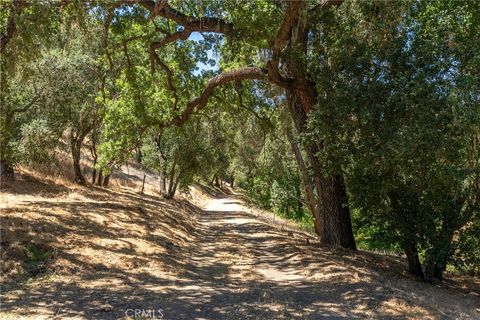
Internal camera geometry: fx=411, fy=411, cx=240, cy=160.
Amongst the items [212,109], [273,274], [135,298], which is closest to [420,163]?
[273,274]

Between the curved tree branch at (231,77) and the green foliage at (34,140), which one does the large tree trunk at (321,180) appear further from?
the green foliage at (34,140)

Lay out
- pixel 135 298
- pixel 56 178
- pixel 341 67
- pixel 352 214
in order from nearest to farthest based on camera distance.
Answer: pixel 135 298 < pixel 341 67 < pixel 352 214 < pixel 56 178

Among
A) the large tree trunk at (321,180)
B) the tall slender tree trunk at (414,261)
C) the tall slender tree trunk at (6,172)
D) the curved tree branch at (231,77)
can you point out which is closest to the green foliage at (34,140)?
the tall slender tree trunk at (6,172)

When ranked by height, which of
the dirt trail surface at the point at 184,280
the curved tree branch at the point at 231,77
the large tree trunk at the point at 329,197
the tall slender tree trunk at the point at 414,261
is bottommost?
the dirt trail surface at the point at 184,280

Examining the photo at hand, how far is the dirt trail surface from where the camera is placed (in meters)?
5.75

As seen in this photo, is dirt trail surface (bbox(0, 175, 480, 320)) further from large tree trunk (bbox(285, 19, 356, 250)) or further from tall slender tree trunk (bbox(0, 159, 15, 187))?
tall slender tree trunk (bbox(0, 159, 15, 187))

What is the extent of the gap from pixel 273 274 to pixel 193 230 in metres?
8.41

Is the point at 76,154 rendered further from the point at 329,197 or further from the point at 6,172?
the point at 329,197

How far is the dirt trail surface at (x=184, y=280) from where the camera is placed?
18.9 ft

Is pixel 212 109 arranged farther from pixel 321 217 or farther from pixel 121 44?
pixel 321 217

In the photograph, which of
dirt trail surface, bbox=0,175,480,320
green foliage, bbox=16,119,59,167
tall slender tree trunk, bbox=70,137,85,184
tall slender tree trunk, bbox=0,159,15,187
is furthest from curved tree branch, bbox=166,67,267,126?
tall slender tree trunk, bbox=70,137,85,184

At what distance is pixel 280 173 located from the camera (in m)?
24.5

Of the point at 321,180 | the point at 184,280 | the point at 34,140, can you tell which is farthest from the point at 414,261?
the point at 34,140

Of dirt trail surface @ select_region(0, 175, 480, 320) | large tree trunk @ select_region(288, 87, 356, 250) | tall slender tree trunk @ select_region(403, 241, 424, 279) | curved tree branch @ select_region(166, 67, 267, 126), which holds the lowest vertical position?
dirt trail surface @ select_region(0, 175, 480, 320)
